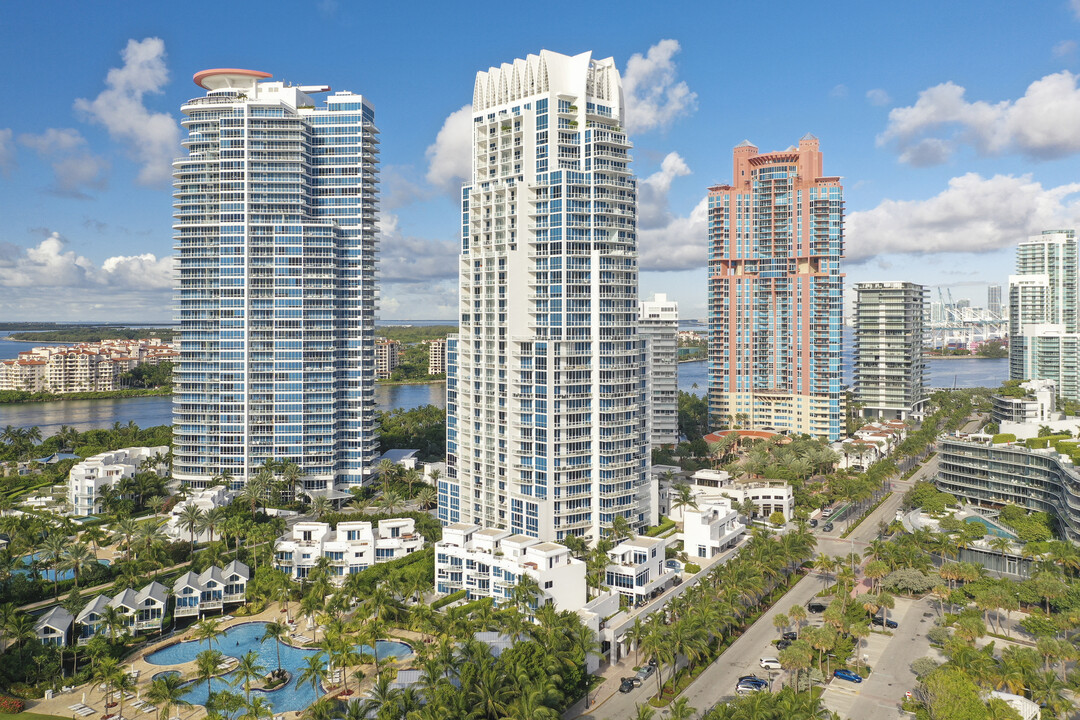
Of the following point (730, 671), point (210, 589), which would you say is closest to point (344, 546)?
point (210, 589)

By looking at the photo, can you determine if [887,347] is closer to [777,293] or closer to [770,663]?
[777,293]

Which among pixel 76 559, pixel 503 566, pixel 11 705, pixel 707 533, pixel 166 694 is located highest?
pixel 503 566

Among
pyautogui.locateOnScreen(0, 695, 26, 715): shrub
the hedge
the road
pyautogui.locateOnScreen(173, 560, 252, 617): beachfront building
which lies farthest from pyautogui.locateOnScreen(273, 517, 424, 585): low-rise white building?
the road

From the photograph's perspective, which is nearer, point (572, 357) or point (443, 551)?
point (443, 551)

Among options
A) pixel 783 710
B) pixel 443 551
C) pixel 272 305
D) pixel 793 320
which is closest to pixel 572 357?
pixel 443 551

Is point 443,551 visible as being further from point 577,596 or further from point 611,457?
point 611,457
